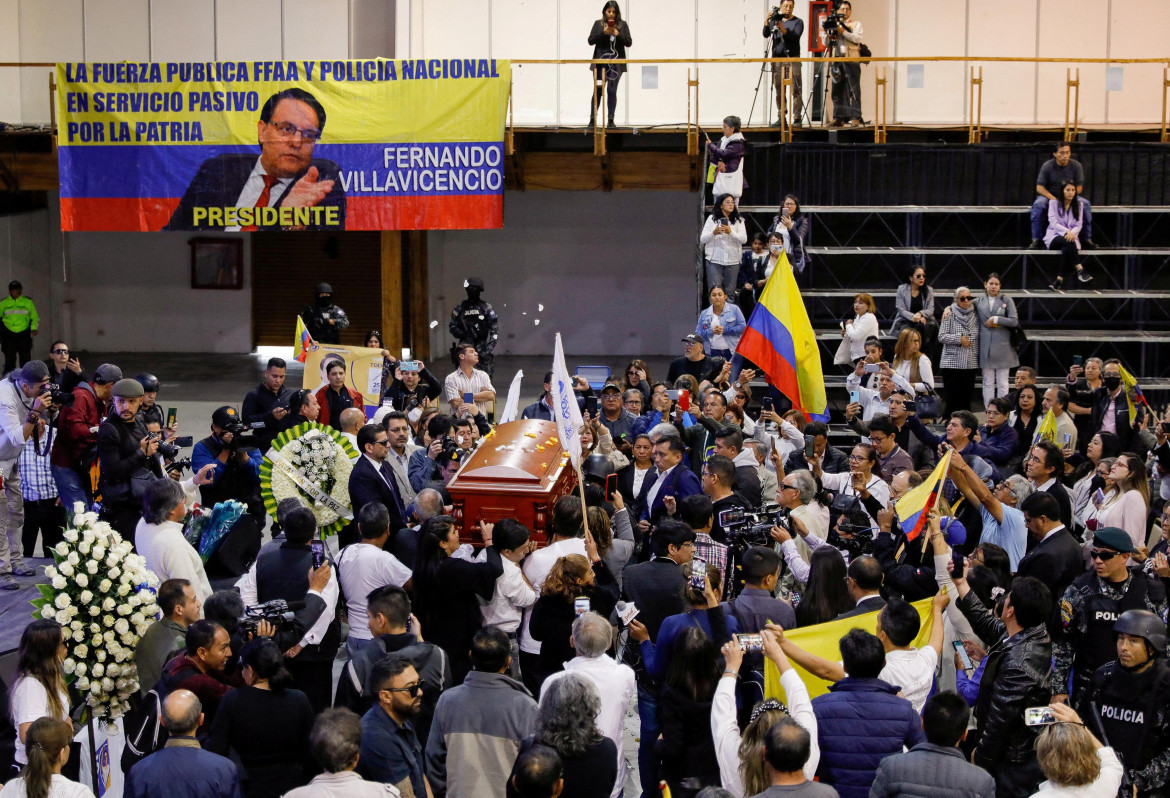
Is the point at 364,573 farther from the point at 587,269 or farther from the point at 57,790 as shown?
the point at 587,269

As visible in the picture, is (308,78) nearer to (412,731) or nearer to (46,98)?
(46,98)

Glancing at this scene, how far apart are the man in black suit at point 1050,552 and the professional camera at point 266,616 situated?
3641 millimetres

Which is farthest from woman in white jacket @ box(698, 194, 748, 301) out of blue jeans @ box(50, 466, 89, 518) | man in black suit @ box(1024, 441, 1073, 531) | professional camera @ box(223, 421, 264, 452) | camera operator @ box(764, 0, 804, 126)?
blue jeans @ box(50, 466, 89, 518)

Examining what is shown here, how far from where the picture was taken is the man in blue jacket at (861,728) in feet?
15.7

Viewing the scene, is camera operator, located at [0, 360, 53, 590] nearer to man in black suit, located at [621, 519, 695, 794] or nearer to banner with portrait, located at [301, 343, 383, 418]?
banner with portrait, located at [301, 343, 383, 418]

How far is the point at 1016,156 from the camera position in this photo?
51.0 ft

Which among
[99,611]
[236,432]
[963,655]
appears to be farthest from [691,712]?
[236,432]

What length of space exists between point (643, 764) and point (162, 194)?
12.3 meters

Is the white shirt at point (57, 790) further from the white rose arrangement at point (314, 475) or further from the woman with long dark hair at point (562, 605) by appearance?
the white rose arrangement at point (314, 475)

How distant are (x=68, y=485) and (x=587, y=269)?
12.1 metres

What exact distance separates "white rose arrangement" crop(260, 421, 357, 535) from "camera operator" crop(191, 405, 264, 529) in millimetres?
557

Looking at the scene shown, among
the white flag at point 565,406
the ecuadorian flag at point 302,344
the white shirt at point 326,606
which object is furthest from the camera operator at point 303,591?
the ecuadorian flag at point 302,344

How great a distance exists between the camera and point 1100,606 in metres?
5.88

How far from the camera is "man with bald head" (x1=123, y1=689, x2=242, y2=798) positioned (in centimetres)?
450
